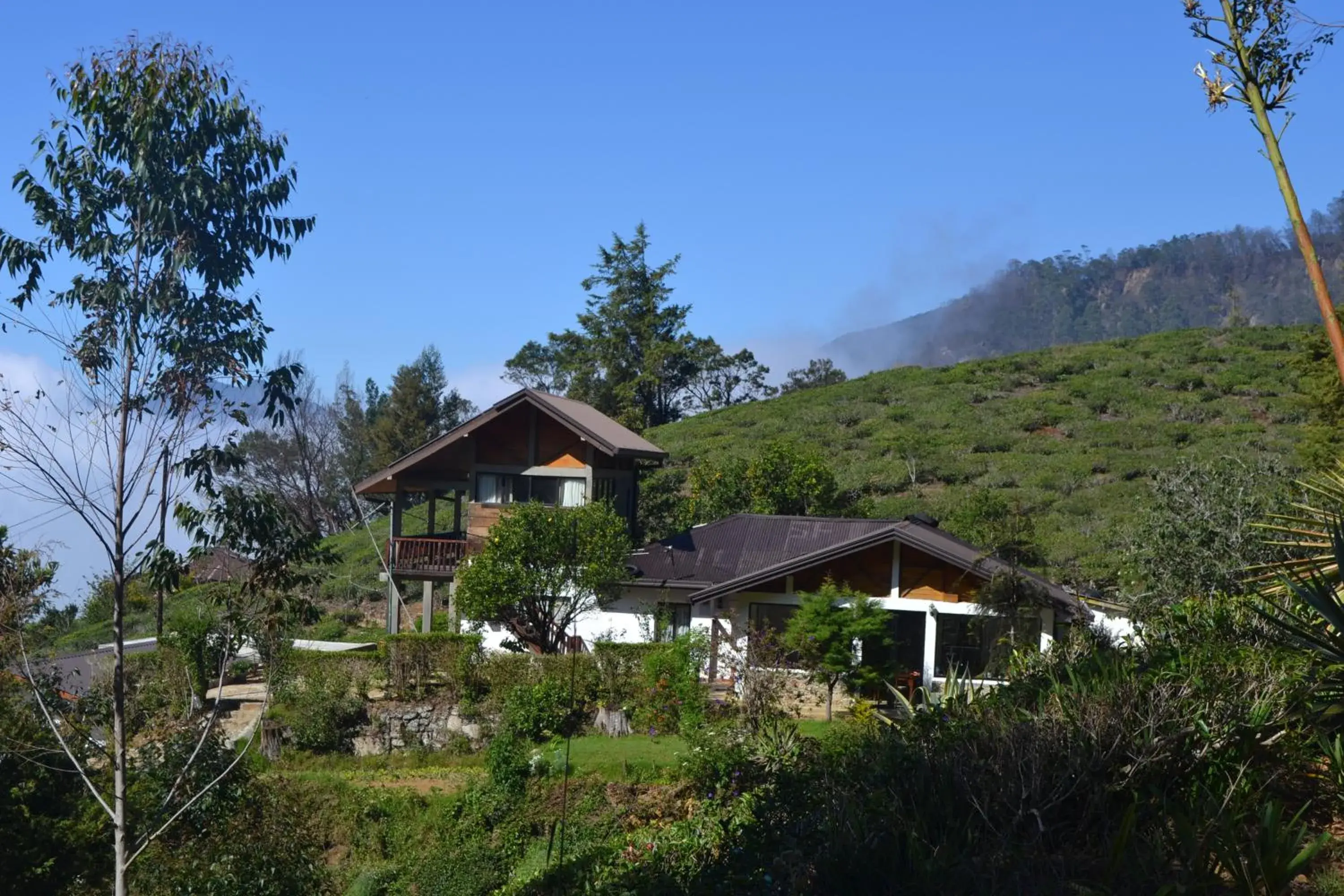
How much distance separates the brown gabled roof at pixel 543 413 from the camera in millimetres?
32812

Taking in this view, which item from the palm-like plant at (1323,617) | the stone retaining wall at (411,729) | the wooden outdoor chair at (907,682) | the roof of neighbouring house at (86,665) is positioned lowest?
the stone retaining wall at (411,729)

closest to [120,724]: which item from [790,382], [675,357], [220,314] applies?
[220,314]

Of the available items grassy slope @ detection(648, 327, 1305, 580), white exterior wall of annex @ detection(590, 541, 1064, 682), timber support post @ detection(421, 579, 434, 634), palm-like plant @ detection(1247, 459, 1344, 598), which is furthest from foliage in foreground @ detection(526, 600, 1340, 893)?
grassy slope @ detection(648, 327, 1305, 580)

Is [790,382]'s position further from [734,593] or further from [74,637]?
[734,593]

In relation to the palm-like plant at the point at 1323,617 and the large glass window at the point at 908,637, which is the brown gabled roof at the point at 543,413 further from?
the palm-like plant at the point at 1323,617

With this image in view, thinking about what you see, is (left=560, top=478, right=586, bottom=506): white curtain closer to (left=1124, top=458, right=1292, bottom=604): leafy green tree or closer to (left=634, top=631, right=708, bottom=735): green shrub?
(left=634, top=631, right=708, bottom=735): green shrub

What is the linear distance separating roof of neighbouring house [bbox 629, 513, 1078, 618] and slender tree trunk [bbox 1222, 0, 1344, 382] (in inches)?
603

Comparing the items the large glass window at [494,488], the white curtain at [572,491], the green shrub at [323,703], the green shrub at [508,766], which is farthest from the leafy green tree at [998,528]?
the green shrub at [323,703]

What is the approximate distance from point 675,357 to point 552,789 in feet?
191

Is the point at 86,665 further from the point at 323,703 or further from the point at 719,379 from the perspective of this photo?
the point at 719,379

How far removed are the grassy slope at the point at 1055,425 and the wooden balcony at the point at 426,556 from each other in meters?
16.5

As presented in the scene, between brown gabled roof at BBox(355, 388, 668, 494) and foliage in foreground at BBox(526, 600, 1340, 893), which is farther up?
brown gabled roof at BBox(355, 388, 668, 494)

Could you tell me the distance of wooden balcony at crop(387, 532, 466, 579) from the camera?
33219 mm

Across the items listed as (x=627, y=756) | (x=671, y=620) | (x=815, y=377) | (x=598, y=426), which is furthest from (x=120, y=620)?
(x=815, y=377)
